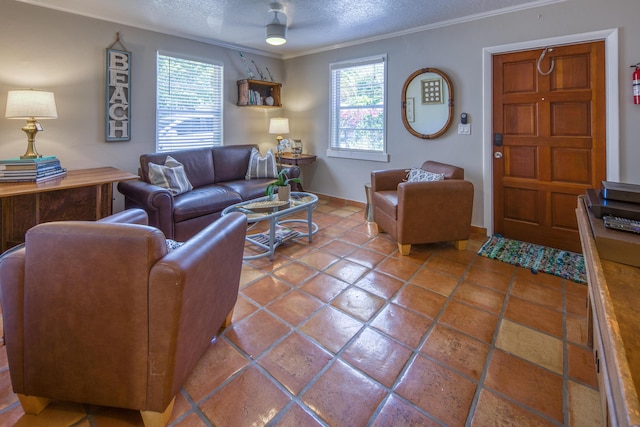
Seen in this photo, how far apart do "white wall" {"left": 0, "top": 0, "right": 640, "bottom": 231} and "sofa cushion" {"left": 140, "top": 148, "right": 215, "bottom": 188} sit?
0.44 m

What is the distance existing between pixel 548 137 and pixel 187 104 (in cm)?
418

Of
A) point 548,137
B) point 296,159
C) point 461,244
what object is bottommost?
point 461,244

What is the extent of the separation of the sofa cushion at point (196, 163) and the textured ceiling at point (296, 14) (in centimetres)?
144

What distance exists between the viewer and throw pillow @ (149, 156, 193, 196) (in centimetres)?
343

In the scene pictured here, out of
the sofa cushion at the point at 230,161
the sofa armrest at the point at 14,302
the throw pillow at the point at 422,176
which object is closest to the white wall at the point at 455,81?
the throw pillow at the point at 422,176

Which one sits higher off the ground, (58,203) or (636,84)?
(636,84)

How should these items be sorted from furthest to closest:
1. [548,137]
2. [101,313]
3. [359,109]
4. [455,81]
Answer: [359,109] → [455,81] → [548,137] → [101,313]

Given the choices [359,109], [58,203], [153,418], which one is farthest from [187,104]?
[153,418]

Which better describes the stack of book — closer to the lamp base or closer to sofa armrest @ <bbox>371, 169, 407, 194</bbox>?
the lamp base

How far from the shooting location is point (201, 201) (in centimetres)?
340

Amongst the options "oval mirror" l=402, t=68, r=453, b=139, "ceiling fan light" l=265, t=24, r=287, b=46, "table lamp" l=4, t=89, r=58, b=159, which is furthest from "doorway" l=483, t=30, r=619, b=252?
"table lamp" l=4, t=89, r=58, b=159

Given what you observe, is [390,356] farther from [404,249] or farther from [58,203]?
[58,203]

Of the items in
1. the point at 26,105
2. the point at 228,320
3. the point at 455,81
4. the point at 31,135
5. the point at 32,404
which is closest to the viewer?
the point at 32,404

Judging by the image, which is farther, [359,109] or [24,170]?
[359,109]
